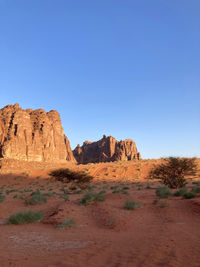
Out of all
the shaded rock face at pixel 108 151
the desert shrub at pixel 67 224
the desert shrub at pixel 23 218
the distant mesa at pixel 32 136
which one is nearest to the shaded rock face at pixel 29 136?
the distant mesa at pixel 32 136

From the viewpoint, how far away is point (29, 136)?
77312mm

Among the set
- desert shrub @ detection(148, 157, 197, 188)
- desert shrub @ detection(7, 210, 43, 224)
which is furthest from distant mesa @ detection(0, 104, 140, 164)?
desert shrub @ detection(7, 210, 43, 224)

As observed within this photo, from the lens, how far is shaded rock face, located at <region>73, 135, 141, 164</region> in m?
107

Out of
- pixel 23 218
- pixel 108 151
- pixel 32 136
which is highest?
pixel 32 136

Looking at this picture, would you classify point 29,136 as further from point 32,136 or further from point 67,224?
point 67,224

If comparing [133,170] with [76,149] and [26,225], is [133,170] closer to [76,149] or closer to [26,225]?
[26,225]

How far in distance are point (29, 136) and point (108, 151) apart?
47.7 metres

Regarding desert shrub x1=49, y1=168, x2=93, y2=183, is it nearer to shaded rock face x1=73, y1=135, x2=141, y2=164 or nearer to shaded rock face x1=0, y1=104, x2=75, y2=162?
shaded rock face x1=0, y1=104, x2=75, y2=162

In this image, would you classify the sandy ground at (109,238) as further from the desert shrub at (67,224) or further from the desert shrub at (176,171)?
the desert shrub at (176,171)

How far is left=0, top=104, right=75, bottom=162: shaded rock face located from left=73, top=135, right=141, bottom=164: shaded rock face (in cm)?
2698

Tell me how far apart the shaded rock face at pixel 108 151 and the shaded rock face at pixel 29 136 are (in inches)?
1062

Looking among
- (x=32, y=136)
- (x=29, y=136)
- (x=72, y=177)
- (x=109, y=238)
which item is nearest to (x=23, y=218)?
(x=109, y=238)

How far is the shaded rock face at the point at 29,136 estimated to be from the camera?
7112 cm

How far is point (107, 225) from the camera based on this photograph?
7.44 meters
